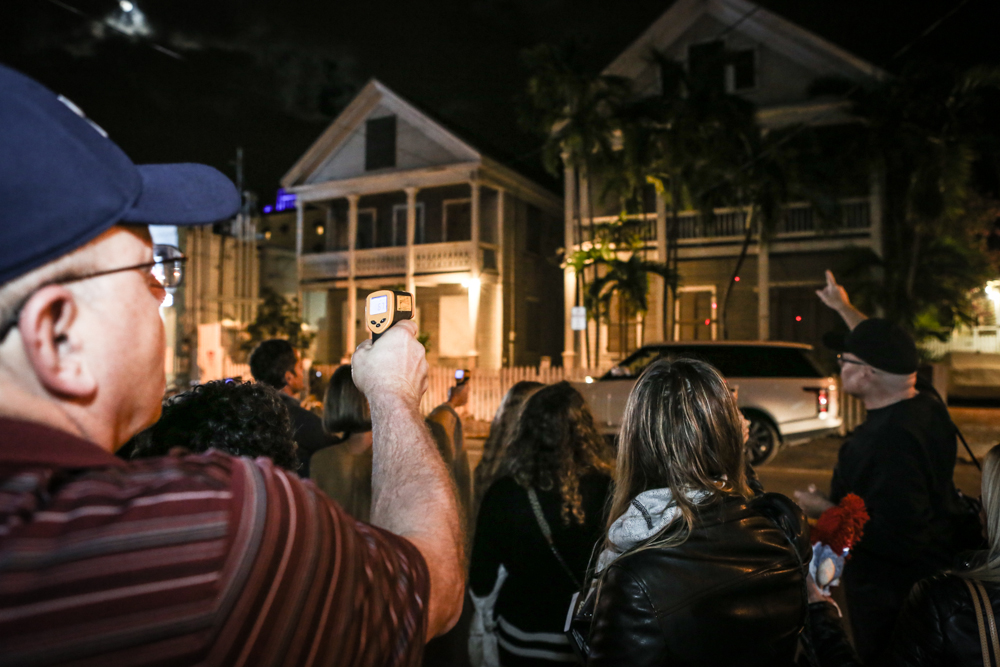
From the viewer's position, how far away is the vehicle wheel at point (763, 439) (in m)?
10.5

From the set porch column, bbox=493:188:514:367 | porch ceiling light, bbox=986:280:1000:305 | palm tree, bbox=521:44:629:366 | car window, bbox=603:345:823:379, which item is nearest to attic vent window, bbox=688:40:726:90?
palm tree, bbox=521:44:629:366

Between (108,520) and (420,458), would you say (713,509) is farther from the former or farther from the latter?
(108,520)

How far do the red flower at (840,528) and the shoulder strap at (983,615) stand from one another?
2.20ft

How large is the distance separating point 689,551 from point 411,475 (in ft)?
2.90

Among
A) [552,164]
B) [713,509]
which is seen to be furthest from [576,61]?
[713,509]

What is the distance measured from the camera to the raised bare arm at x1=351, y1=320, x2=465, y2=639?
1114mm

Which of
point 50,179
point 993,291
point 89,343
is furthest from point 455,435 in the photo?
point 993,291

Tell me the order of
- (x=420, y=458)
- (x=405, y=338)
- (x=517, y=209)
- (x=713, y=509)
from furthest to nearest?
(x=517, y=209)
(x=713, y=509)
(x=405, y=338)
(x=420, y=458)

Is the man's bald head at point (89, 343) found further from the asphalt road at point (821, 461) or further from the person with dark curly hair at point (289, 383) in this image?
the asphalt road at point (821, 461)

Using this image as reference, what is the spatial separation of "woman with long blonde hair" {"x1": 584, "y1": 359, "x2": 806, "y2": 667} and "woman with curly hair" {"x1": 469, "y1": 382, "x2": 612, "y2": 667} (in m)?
0.76

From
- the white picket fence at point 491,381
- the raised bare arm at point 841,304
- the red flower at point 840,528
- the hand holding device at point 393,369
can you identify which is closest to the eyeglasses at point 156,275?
the hand holding device at point 393,369

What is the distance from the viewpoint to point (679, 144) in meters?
15.3

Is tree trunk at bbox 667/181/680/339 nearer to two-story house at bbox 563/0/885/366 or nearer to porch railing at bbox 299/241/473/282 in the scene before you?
two-story house at bbox 563/0/885/366

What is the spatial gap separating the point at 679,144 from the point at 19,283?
16.0 m
